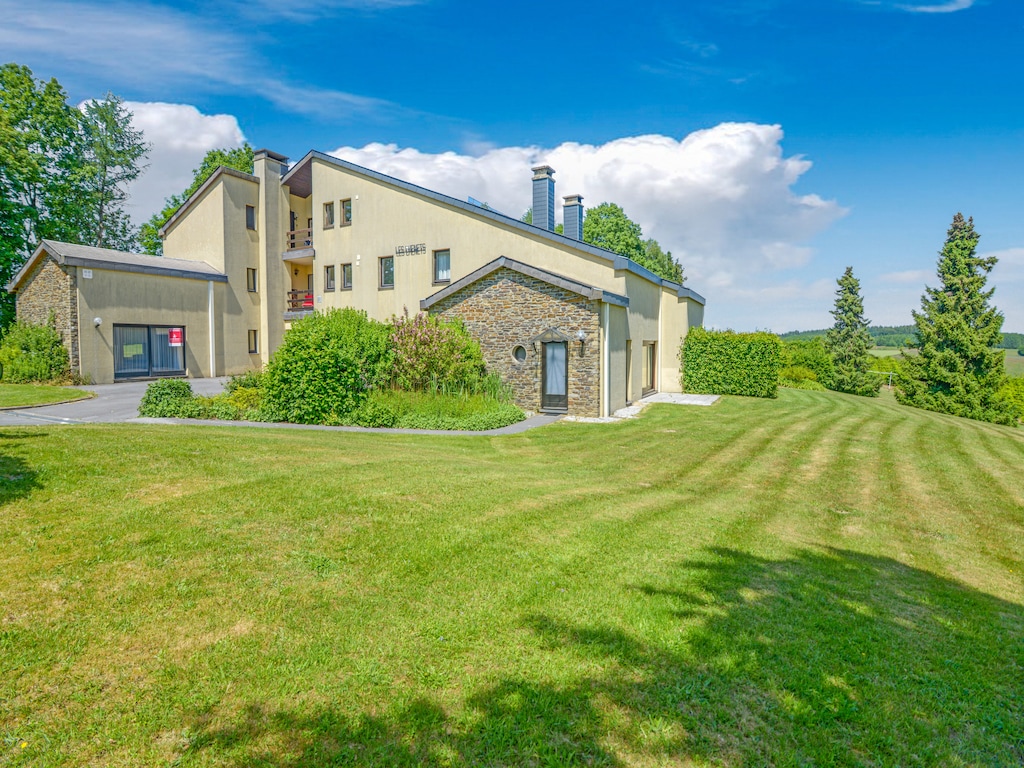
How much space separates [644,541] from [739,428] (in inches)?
423

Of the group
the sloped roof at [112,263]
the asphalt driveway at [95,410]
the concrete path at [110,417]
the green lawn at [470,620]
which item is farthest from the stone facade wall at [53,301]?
the green lawn at [470,620]

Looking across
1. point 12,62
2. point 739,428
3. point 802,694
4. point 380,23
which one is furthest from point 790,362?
point 12,62

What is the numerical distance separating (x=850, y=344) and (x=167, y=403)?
1481 inches

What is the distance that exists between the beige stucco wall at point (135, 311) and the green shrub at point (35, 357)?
0.76 meters

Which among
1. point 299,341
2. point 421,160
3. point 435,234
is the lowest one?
point 299,341

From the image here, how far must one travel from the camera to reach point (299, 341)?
619 inches

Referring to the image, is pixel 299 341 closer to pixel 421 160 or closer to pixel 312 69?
pixel 312 69

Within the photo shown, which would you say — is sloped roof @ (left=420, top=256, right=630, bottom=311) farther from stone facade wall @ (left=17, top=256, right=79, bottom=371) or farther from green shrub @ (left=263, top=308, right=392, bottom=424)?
stone facade wall @ (left=17, top=256, right=79, bottom=371)

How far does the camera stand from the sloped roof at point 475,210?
19.3 m

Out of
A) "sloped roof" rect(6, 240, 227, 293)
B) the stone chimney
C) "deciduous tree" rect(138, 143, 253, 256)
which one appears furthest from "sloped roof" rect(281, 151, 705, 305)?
"deciduous tree" rect(138, 143, 253, 256)

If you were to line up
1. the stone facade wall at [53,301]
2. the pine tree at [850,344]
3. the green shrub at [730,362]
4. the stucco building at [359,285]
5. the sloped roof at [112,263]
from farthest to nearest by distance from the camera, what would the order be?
1. the pine tree at [850,344]
2. the green shrub at [730,362]
3. the sloped roof at [112,263]
4. the stone facade wall at [53,301]
5. the stucco building at [359,285]

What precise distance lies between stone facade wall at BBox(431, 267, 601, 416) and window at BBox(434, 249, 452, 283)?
3.84 metres

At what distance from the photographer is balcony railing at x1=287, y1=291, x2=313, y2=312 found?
96.3 ft

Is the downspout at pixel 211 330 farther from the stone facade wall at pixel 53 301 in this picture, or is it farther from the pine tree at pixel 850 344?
the pine tree at pixel 850 344
